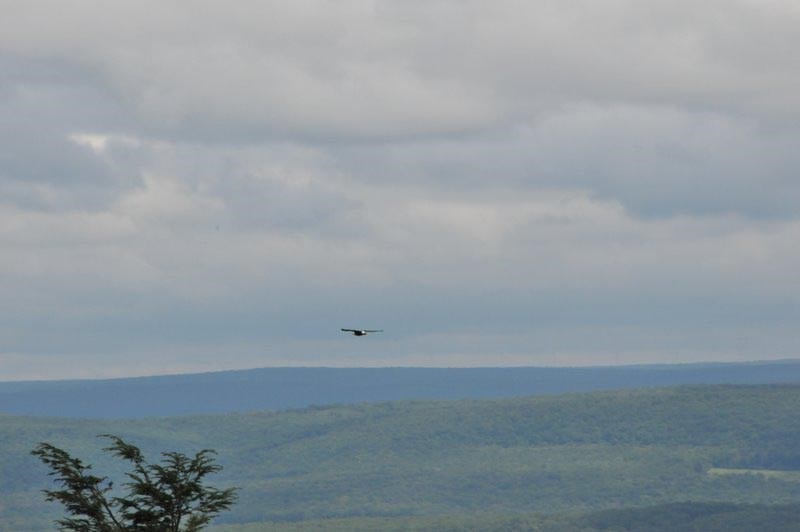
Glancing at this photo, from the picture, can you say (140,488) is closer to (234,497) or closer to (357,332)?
(234,497)

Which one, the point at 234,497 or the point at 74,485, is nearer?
the point at 74,485

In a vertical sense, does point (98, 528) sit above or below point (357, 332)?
below

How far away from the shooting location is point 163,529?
7544cm

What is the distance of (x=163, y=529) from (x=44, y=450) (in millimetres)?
7898

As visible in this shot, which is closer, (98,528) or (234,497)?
(98,528)

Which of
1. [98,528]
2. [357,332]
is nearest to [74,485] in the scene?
A: [98,528]

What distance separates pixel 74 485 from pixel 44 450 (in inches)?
162

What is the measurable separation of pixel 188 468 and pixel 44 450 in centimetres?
705

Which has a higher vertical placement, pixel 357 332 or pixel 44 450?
pixel 357 332

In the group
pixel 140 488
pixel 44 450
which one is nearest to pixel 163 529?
pixel 140 488

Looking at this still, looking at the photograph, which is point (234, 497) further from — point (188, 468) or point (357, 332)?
point (357, 332)

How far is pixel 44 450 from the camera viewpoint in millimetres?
79062

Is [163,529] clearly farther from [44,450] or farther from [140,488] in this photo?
A: [44,450]

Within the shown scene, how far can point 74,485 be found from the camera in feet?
249
